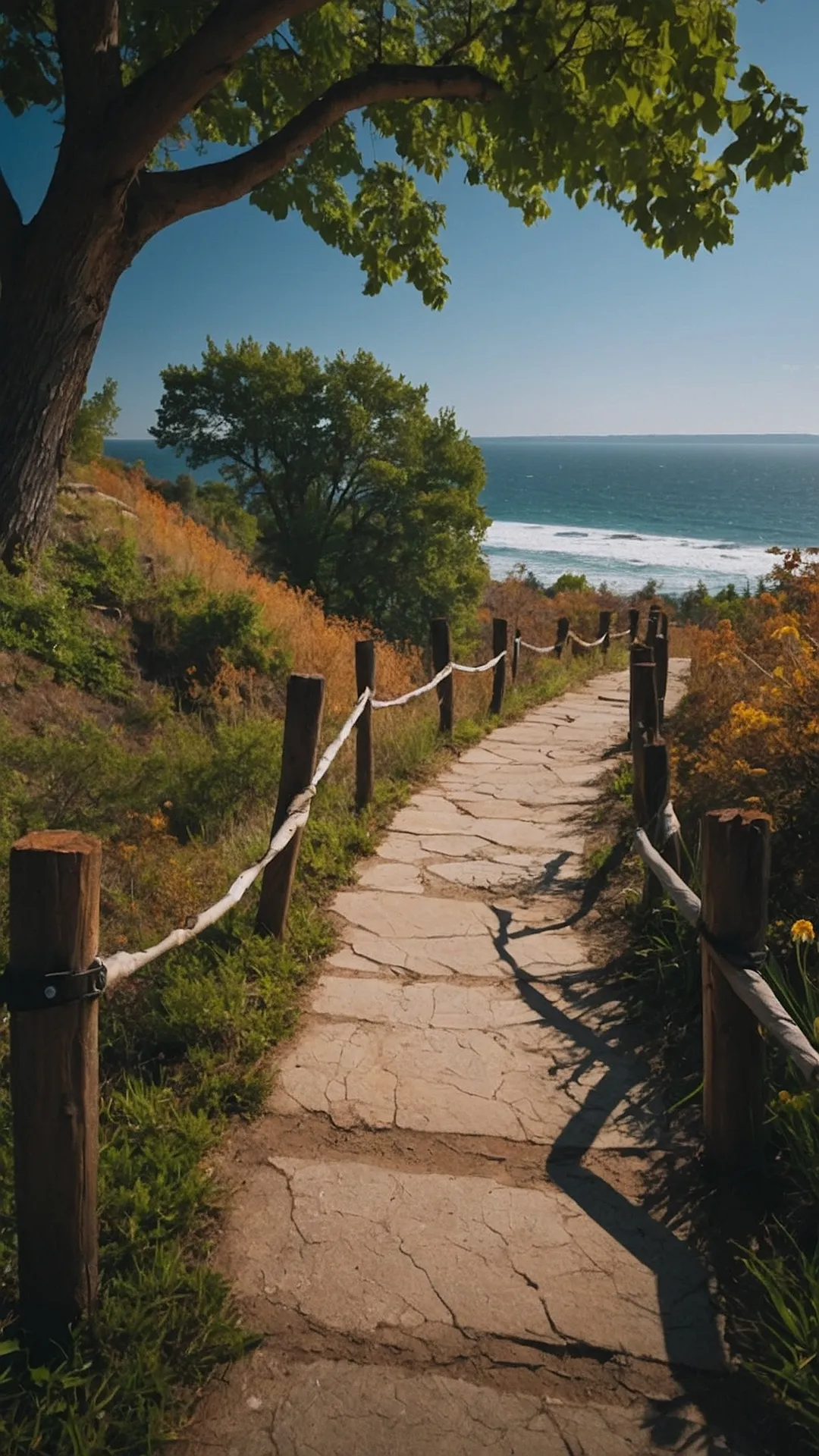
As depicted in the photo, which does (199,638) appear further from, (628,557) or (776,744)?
(628,557)

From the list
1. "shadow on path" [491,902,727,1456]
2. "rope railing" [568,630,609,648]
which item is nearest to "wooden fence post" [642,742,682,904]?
"shadow on path" [491,902,727,1456]

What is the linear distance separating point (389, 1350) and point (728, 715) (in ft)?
15.5

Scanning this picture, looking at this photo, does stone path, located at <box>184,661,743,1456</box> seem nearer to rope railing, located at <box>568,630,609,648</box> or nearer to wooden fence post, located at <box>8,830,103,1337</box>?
wooden fence post, located at <box>8,830,103,1337</box>

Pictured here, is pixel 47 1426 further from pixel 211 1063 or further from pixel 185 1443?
pixel 211 1063

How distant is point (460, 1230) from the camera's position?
8.06ft

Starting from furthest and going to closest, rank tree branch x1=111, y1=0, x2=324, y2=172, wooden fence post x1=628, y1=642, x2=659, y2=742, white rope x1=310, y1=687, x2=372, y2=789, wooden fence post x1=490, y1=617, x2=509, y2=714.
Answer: wooden fence post x1=490, y1=617, x2=509, y2=714
tree branch x1=111, y1=0, x2=324, y2=172
wooden fence post x1=628, y1=642, x2=659, y2=742
white rope x1=310, y1=687, x2=372, y2=789

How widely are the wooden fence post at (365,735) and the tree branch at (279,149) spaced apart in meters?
3.59

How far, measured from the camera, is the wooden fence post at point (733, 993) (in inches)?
94.5

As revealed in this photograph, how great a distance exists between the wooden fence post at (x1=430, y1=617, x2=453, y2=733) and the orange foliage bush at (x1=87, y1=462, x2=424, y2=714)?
1114mm

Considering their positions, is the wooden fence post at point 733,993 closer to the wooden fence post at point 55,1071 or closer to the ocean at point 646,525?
the wooden fence post at point 55,1071

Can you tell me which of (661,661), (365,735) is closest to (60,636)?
(365,735)

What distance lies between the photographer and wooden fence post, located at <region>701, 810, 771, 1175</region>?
2.40m

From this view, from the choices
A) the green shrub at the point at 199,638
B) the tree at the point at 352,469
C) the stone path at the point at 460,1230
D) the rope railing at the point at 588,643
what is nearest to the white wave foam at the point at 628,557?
the tree at the point at 352,469

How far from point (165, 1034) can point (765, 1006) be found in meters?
2.20
